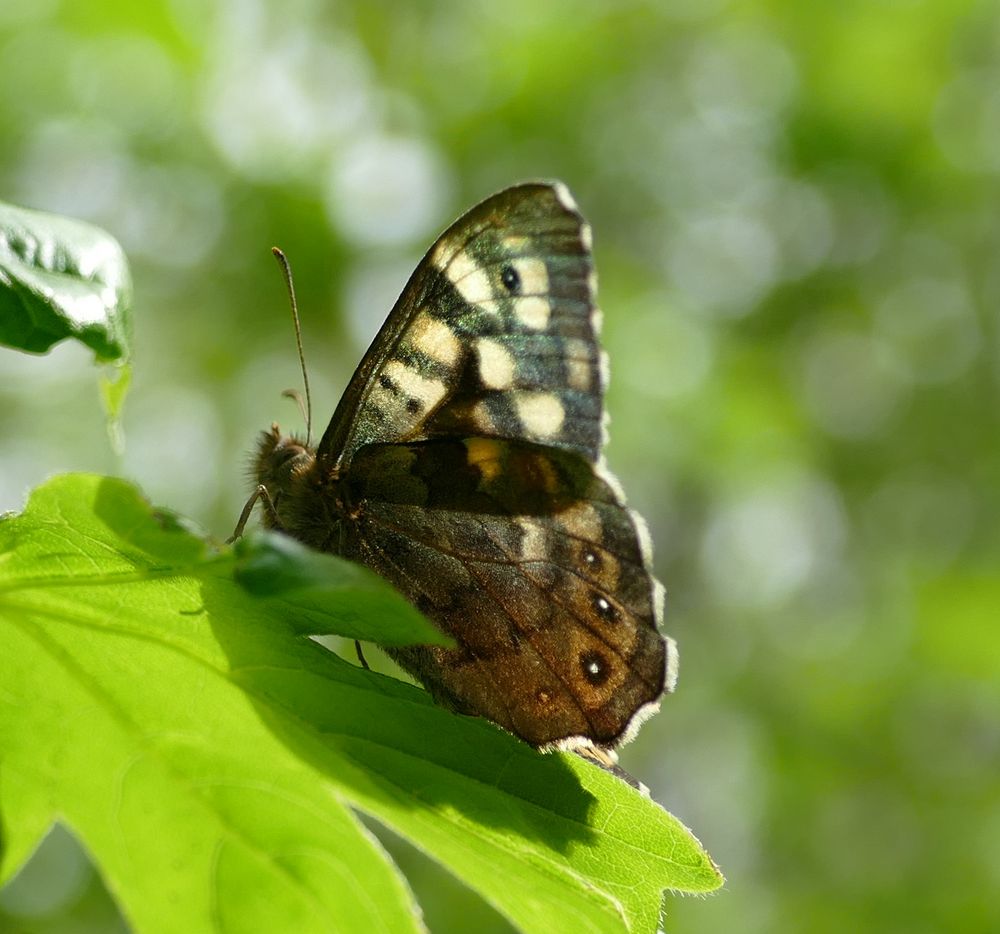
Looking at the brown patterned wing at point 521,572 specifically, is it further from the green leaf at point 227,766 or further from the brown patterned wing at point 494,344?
the green leaf at point 227,766

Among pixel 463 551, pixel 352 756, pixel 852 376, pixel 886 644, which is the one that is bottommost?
pixel 352 756

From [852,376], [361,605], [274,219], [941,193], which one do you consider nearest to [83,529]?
[361,605]

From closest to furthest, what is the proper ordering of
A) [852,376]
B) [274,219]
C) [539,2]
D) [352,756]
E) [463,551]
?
[352,756] < [463,551] < [274,219] < [539,2] < [852,376]

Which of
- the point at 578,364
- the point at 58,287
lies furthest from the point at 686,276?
the point at 58,287

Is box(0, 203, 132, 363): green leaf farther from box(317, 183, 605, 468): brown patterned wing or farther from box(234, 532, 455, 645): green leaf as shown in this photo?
box(317, 183, 605, 468): brown patterned wing

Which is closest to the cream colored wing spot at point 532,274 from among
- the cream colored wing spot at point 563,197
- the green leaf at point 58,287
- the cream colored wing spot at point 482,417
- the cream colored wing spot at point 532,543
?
the cream colored wing spot at point 563,197

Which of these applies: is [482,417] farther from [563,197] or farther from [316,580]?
[316,580]

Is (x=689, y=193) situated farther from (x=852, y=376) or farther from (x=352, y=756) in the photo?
(x=352, y=756)

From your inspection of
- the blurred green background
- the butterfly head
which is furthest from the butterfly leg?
the blurred green background
